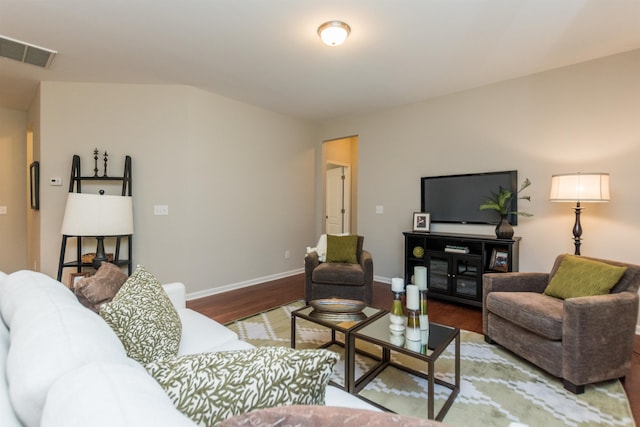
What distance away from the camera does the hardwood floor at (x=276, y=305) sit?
9.66 feet

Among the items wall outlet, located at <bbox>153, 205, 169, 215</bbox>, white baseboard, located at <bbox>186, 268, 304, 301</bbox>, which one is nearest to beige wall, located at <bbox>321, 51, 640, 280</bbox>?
white baseboard, located at <bbox>186, 268, 304, 301</bbox>

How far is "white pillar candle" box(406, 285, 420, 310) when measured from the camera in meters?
1.63

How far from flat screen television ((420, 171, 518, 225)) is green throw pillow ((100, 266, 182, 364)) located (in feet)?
10.9

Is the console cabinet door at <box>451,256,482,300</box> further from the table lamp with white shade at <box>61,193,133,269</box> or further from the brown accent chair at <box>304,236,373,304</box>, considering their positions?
the table lamp with white shade at <box>61,193,133,269</box>

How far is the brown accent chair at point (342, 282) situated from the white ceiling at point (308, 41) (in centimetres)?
206

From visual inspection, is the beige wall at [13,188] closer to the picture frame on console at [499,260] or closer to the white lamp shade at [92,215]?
the white lamp shade at [92,215]

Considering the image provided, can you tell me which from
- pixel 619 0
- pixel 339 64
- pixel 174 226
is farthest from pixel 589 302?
pixel 174 226

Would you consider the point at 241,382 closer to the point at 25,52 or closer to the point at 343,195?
the point at 25,52

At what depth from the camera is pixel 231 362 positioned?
0.70 m

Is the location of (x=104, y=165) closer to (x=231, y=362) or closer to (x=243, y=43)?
(x=243, y=43)

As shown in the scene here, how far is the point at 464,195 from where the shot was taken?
3641 millimetres

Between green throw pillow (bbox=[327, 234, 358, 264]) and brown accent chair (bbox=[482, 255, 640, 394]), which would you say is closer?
brown accent chair (bbox=[482, 255, 640, 394])

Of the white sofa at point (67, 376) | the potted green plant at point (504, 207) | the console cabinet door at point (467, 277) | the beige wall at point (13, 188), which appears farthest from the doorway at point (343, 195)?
the white sofa at point (67, 376)

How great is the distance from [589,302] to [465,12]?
2.07 m
